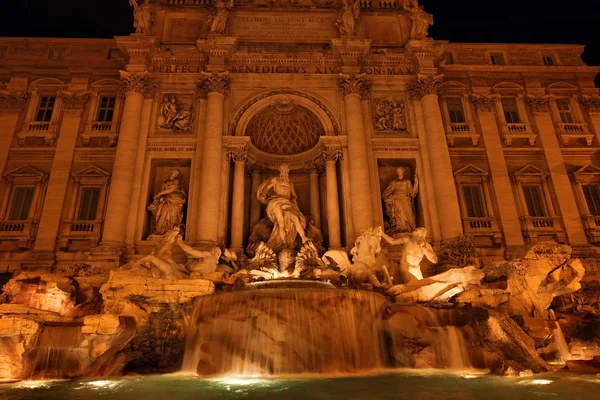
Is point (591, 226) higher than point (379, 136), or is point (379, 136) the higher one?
point (379, 136)

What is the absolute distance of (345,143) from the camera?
1852cm

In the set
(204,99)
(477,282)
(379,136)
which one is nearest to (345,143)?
(379,136)

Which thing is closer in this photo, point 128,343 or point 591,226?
point 128,343

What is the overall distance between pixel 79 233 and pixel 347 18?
16.4 meters

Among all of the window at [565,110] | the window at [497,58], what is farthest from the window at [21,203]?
the window at [565,110]

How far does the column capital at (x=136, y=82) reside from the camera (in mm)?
18844

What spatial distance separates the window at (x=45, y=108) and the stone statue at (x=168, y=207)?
7.99 m

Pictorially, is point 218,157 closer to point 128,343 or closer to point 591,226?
point 128,343

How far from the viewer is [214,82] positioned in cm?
1880

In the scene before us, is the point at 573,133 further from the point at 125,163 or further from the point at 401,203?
the point at 125,163

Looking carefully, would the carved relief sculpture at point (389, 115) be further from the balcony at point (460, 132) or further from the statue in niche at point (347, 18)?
the statue in niche at point (347, 18)

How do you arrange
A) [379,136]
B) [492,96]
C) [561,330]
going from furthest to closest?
[492,96] < [379,136] < [561,330]

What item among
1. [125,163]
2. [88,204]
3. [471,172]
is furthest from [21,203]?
[471,172]

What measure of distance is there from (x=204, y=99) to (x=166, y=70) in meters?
2.64
